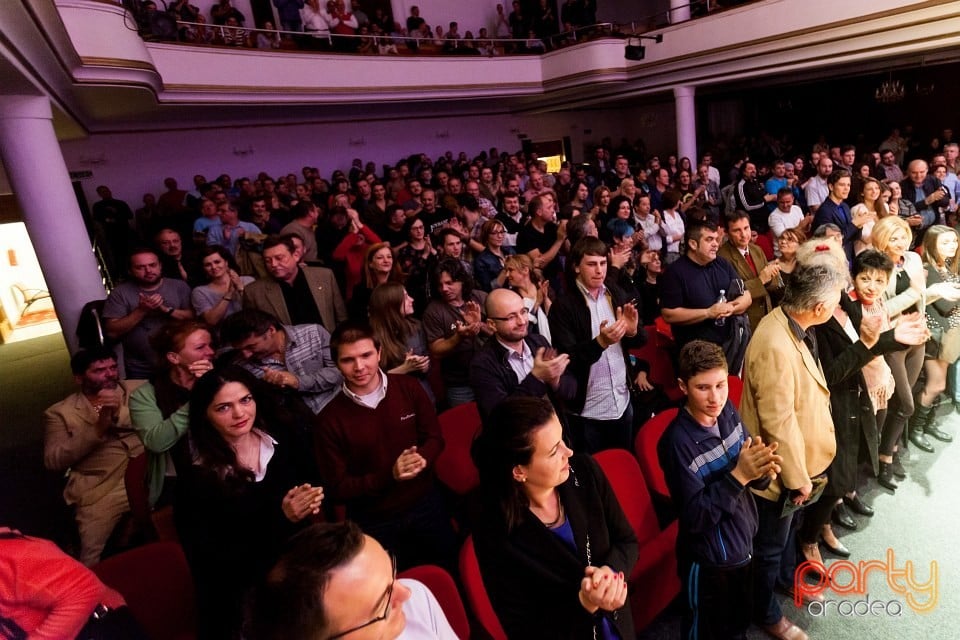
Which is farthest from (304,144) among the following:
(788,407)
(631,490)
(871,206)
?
(788,407)

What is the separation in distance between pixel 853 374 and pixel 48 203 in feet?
19.0

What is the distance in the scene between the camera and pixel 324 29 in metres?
10.5

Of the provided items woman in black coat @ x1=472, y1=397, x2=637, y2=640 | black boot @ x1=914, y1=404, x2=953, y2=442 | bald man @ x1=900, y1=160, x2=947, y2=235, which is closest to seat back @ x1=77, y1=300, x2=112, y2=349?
woman in black coat @ x1=472, y1=397, x2=637, y2=640

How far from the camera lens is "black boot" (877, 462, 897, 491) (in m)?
3.07

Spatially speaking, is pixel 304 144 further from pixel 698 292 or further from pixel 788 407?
pixel 788 407

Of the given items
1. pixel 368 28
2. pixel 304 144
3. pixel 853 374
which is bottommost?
pixel 853 374

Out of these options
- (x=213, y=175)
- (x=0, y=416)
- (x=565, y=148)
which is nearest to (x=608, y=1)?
(x=565, y=148)

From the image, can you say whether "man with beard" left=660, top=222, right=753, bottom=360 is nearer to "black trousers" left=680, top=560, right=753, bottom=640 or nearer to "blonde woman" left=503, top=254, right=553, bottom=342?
"blonde woman" left=503, top=254, right=553, bottom=342

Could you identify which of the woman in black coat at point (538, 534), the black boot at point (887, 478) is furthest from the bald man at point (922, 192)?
the woman in black coat at point (538, 534)

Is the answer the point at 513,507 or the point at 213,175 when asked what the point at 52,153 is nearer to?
the point at 513,507

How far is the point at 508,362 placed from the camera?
7.97ft

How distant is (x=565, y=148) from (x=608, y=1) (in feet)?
13.8

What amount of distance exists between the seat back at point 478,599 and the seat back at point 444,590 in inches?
1.8

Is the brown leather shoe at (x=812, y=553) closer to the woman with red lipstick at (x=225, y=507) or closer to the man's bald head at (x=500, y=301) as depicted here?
the man's bald head at (x=500, y=301)
